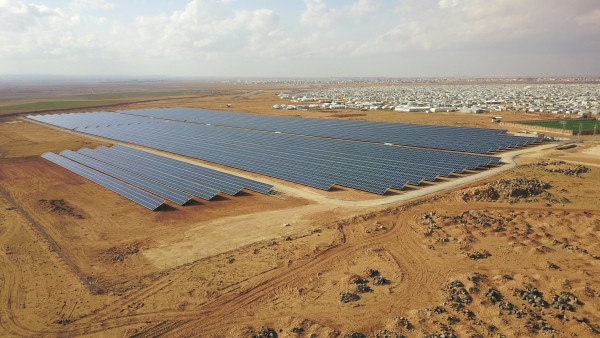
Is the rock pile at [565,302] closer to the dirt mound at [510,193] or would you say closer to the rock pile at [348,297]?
the rock pile at [348,297]

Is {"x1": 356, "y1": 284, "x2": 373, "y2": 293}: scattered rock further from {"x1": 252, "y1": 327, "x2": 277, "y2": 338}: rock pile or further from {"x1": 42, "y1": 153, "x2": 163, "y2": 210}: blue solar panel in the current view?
{"x1": 42, "y1": 153, "x2": 163, "y2": 210}: blue solar panel

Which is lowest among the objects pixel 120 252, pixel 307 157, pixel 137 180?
pixel 120 252

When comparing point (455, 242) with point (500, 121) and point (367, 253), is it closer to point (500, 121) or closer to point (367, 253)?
point (367, 253)

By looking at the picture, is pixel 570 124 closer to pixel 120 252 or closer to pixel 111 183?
pixel 111 183

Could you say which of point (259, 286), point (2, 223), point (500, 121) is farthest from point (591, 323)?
point (500, 121)

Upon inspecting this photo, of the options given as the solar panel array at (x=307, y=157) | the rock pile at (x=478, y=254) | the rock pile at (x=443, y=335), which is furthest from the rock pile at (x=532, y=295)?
the solar panel array at (x=307, y=157)

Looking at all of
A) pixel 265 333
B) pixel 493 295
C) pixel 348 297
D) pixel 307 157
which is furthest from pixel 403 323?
pixel 307 157
